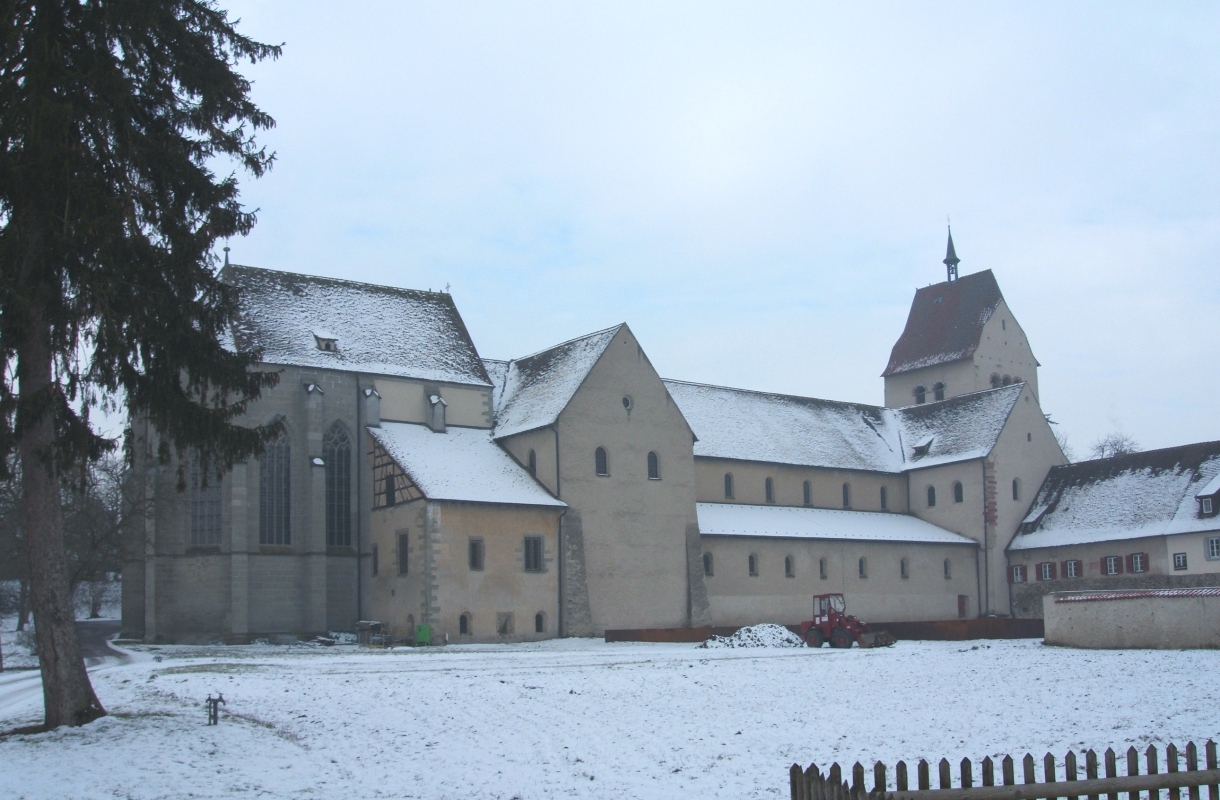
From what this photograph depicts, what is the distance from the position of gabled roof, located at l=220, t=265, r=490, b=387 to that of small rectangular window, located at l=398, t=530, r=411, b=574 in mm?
7993

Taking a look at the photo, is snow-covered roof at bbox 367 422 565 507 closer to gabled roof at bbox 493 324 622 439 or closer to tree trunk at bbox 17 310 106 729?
gabled roof at bbox 493 324 622 439

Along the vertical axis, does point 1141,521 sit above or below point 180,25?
below

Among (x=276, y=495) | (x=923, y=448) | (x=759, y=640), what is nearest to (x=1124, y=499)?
(x=923, y=448)

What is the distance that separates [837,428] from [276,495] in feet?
A: 113

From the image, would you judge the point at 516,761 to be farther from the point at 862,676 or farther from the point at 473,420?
the point at 473,420

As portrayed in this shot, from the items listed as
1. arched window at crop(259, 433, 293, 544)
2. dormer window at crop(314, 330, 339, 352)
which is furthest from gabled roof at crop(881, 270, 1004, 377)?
arched window at crop(259, 433, 293, 544)

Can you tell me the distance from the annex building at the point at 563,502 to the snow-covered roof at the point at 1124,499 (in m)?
0.17

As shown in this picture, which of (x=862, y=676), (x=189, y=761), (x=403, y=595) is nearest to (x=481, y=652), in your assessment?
(x=403, y=595)

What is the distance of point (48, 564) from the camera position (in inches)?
830

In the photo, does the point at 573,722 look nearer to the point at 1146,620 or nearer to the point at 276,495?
the point at 1146,620

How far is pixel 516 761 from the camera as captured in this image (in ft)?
65.9

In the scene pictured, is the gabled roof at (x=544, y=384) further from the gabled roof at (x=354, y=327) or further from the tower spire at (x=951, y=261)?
the tower spire at (x=951, y=261)

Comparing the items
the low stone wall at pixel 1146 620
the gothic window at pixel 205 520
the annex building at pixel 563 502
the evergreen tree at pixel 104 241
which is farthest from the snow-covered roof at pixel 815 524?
the evergreen tree at pixel 104 241

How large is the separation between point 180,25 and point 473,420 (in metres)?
36.8
